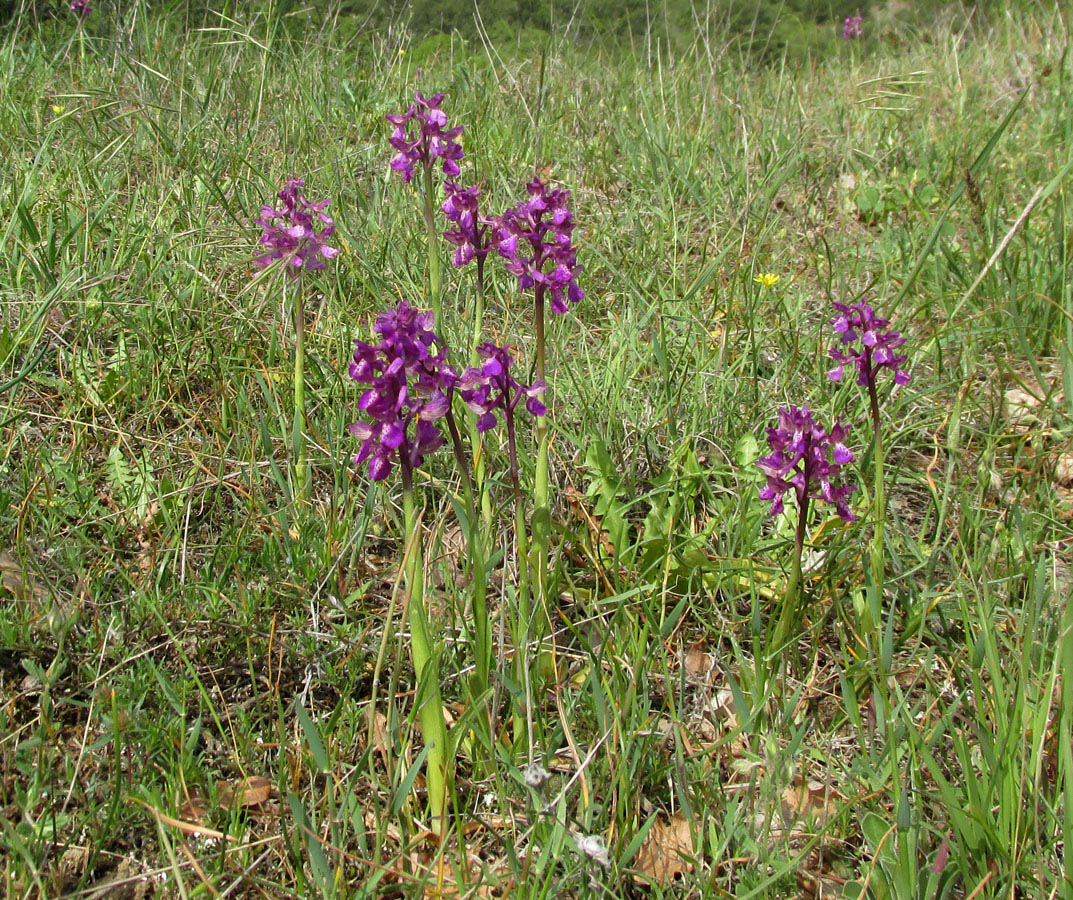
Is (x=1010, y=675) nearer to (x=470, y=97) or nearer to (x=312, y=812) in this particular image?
(x=312, y=812)

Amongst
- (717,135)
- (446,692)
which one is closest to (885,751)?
(446,692)

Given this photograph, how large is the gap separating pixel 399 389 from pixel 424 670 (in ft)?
1.69

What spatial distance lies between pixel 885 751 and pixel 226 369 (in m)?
2.05

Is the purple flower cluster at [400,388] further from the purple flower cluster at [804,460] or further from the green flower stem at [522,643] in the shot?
the purple flower cluster at [804,460]

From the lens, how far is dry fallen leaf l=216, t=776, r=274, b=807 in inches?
64.9

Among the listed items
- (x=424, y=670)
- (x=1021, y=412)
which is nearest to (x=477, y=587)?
(x=424, y=670)

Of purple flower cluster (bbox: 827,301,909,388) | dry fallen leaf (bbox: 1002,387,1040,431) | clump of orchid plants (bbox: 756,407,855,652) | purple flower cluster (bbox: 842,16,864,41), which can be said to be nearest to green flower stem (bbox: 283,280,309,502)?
clump of orchid plants (bbox: 756,407,855,652)

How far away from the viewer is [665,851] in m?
1.63

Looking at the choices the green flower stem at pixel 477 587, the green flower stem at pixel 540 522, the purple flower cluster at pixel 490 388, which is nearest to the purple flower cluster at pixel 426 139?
the green flower stem at pixel 540 522

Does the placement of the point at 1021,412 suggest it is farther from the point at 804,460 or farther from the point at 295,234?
the point at 295,234

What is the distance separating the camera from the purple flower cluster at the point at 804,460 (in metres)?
1.78

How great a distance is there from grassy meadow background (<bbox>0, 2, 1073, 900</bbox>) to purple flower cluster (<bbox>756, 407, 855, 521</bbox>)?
28 cm

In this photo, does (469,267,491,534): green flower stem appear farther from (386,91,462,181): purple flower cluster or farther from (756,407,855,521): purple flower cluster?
(756,407,855,521): purple flower cluster

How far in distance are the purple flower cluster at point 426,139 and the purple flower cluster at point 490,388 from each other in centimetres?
87
